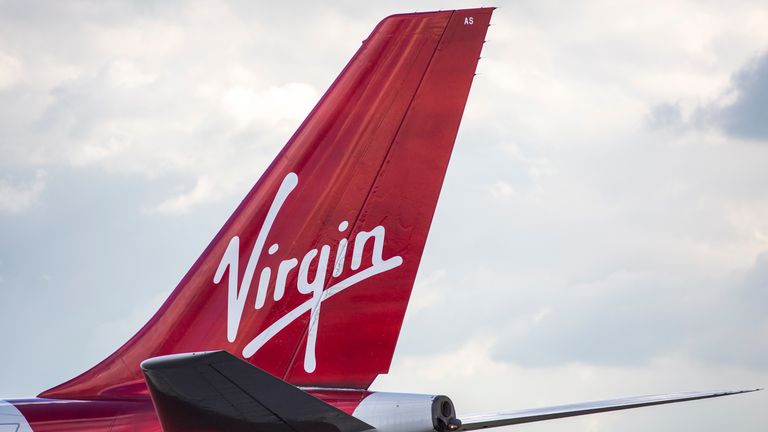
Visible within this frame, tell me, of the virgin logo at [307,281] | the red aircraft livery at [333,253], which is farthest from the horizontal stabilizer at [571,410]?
the virgin logo at [307,281]

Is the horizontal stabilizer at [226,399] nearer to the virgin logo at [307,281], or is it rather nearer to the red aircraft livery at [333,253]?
the red aircraft livery at [333,253]

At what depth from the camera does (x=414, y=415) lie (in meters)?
11.3

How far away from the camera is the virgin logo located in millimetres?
13891

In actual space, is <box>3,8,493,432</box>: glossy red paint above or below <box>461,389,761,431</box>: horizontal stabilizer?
above

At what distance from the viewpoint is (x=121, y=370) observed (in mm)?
14883

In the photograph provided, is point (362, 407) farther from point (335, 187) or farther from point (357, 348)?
point (335, 187)

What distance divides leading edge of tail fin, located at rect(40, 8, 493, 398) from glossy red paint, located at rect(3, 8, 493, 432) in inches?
0.6

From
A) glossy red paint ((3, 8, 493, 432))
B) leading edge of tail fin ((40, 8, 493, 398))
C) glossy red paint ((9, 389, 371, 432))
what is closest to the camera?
glossy red paint ((9, 389, 371, 432))

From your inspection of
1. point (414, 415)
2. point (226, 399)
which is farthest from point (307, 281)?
point (226, 399)

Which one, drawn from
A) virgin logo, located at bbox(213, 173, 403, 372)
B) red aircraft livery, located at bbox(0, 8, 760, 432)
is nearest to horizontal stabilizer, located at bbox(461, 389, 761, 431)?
red aircraft livery, located at bbox(0, 8, 760, 432)

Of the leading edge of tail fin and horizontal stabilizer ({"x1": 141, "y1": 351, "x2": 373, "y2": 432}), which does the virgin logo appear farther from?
horizontal stabilizer ({"x1": 141, "y1": 351, "x2": 373, "y2": 432})

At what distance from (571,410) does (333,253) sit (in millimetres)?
3861

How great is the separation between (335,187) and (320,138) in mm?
911

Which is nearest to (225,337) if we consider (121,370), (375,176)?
(121,370)
